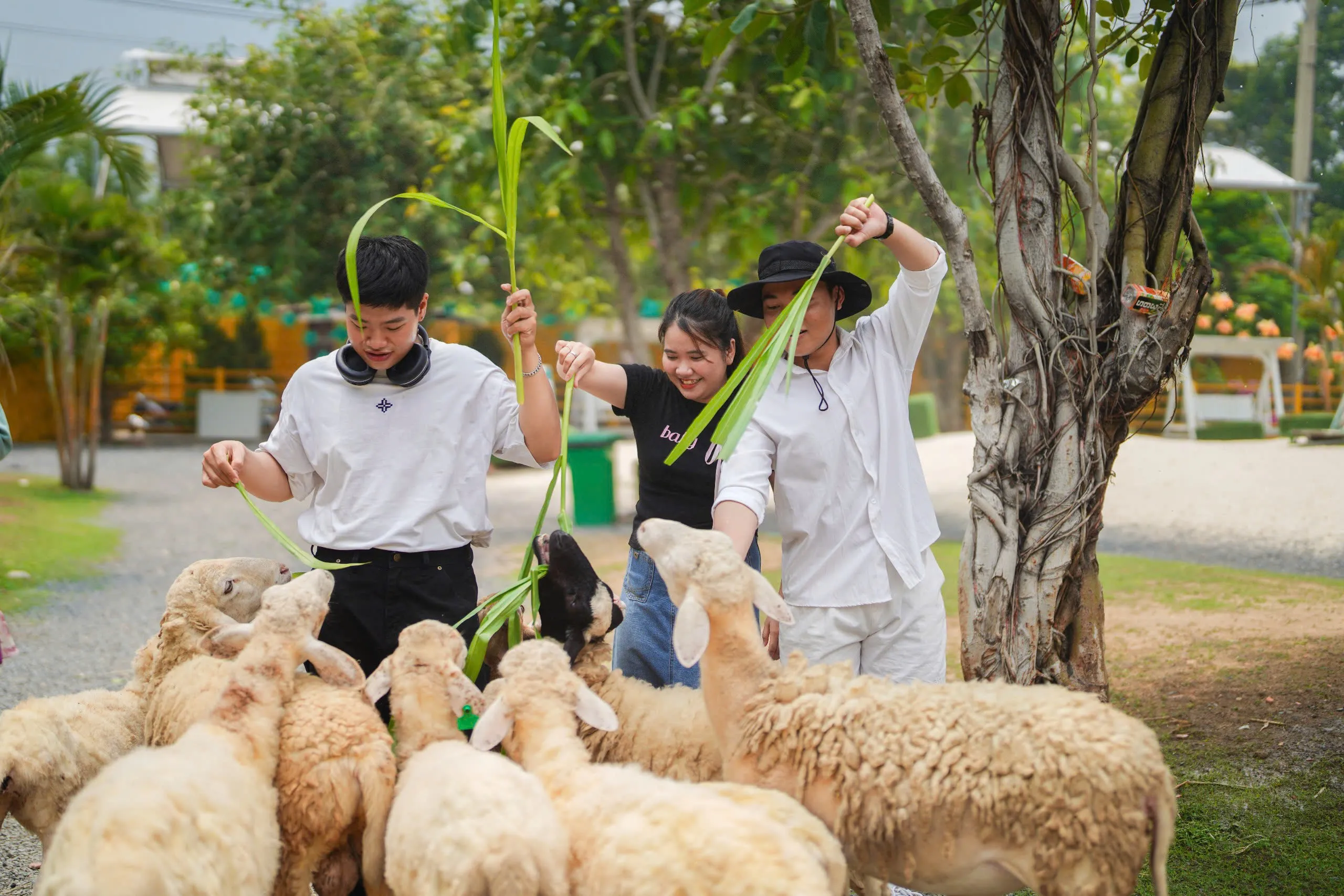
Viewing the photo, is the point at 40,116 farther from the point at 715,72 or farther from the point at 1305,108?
the point at 1305,108

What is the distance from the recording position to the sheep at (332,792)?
9.89ft

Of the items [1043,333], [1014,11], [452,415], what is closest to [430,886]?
[452,415]

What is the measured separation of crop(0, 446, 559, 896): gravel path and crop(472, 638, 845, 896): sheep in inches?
98.2

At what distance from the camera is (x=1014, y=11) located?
4.21 m

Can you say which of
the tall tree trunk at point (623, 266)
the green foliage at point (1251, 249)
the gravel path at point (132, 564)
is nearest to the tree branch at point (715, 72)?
the tall tree trunk at point (623, 266)

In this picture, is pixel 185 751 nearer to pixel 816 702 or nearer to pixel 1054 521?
pixel 816 702

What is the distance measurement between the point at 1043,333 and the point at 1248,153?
8243mm

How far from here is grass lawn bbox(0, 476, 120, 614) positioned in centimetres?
1031

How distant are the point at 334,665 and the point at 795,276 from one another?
75.5 inches

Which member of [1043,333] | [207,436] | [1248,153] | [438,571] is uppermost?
[1248,153]

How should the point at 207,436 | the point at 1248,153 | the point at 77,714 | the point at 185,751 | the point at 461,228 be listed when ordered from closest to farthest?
1. the point at 185,751
2. the point at 77,714
3. the point at 1248,153
4. the point at 461,228
5. the point at 207,436

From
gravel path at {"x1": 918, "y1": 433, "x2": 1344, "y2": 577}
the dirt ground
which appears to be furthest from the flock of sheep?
gravel path at {"x1": 918, "y1": 433, "x2": 1344, "y2": 577}

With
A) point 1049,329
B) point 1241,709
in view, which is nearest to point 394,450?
point 1049,329

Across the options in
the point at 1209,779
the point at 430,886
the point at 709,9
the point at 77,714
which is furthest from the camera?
the point at 709,9
